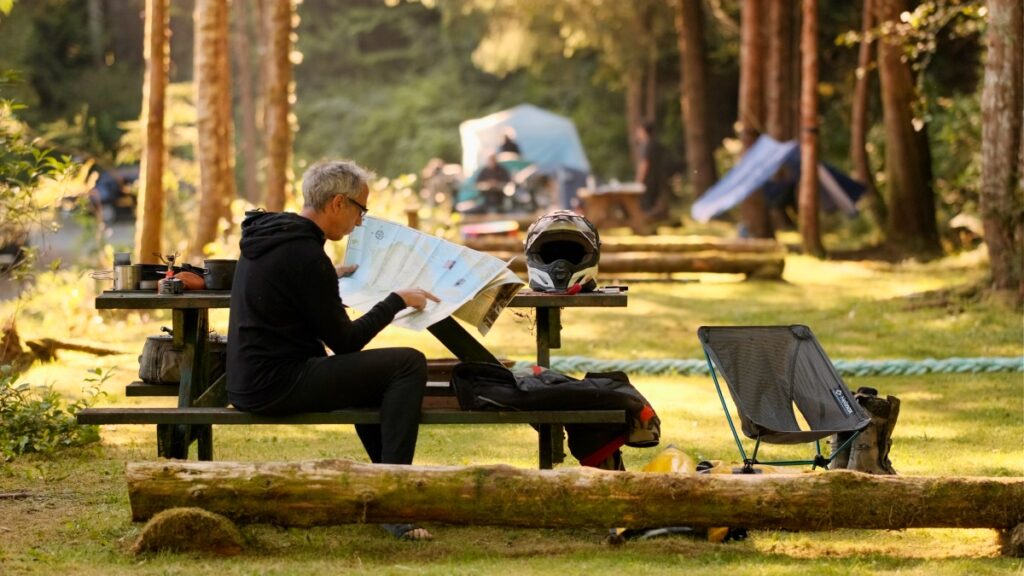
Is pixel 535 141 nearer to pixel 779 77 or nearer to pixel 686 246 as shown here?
pixel 779 77

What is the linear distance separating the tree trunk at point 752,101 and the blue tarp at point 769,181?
418 millimetres

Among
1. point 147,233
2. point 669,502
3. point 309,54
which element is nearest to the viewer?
point 669,502

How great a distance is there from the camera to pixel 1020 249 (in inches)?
544

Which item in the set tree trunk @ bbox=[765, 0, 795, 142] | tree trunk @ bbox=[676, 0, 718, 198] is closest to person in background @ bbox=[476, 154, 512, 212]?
tree trunk @ bbox=[676, 0, 718, 198]

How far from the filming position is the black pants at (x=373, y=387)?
20.7ft

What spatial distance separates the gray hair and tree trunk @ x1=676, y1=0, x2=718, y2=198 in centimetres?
2668

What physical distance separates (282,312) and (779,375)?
98.2 inches

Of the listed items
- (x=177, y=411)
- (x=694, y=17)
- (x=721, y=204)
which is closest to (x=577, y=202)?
(x=694, y=17)

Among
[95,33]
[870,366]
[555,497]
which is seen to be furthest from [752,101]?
[95,33]

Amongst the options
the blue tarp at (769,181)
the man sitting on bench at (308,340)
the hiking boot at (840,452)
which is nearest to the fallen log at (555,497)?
the man sitting on bench at (308,340)

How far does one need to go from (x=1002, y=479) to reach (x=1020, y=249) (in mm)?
8408

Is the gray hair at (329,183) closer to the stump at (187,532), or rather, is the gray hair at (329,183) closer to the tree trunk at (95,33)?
the stump at (187,532)

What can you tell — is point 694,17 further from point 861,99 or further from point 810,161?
point 810,161

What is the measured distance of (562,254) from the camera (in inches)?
283
